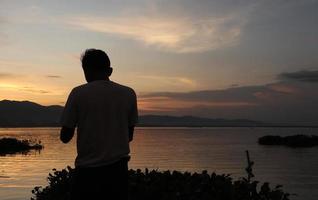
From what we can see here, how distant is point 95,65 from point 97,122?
0.61 m

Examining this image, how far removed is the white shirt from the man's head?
0.43 ft

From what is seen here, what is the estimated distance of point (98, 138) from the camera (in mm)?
5105

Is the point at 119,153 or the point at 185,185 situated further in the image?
the point at 185,185

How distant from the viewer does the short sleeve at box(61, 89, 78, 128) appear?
5086 millimetres

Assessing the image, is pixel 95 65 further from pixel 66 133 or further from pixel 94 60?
pixel 66 133

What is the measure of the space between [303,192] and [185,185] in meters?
24.0

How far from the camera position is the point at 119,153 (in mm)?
5160

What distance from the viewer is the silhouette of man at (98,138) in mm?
5090

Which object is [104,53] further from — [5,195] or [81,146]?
[5,195]

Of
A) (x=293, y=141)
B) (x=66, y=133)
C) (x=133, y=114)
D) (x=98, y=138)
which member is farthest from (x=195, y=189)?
(x=293, y=141)

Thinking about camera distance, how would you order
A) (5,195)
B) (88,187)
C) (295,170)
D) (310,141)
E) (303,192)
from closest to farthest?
(88,187) → (5,195) → (303,192) → (295,170) → (310,141)

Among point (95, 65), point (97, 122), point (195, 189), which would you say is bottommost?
point (195, 189)

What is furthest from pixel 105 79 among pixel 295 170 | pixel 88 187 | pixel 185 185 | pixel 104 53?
pixel 295 170

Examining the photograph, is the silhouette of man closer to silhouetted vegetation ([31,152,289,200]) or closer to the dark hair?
the dark hair
